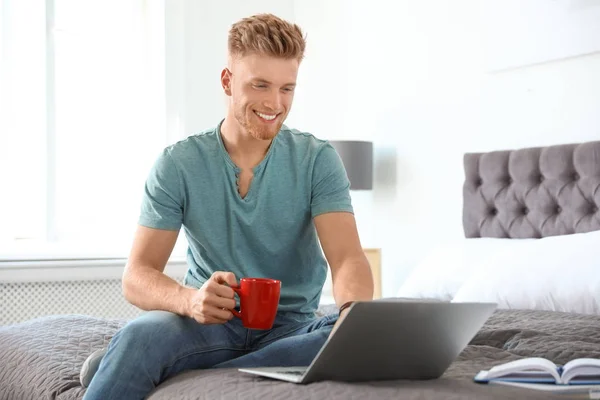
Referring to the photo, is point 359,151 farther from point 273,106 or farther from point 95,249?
point 273,106

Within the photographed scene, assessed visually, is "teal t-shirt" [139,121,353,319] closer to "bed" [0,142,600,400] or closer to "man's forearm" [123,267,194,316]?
"man's forearm" [123,267,194,316]

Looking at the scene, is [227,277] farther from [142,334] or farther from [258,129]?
[258,129]

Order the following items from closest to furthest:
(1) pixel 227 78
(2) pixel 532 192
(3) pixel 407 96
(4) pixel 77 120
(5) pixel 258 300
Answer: (5) pixel 258 300, (1) pixel 227 78, (2) pixel 532 192, (3) pixel 407 96, (4) pixel 77 120

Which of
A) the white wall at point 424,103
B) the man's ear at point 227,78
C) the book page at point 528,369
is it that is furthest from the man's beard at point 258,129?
the white wall at point 424,103

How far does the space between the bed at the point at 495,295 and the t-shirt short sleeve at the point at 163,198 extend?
14.7 inches

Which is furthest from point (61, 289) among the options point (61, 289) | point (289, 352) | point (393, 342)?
point (393, 342)

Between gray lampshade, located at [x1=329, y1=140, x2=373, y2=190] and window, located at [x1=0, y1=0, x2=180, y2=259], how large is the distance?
1051 millimetres

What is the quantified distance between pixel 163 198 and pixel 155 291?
0.23 metres

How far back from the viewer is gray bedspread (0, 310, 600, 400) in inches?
53.3

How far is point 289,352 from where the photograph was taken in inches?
64.8

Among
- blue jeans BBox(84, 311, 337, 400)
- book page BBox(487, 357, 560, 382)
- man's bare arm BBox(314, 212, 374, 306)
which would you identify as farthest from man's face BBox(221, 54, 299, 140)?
book page BBox(487, 357, 560, 382)

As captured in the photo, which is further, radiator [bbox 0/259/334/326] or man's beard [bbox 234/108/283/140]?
radiator [bbox 0/259/334/326]

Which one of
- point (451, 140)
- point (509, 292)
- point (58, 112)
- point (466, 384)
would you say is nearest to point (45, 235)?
point (58, 112)

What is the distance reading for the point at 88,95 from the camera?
4.50 metres
